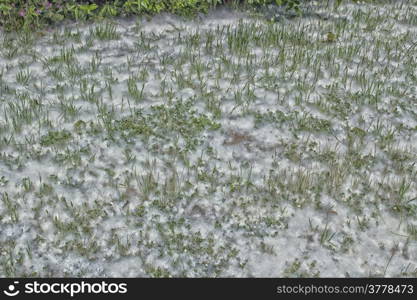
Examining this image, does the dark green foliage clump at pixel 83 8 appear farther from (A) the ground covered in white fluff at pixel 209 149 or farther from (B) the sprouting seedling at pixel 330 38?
(B) the sprouting seedling at pixel 330 38

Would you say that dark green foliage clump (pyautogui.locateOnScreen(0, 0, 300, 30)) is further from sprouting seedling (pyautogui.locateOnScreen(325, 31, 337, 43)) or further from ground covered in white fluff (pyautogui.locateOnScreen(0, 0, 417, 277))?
sprouting seedling (pyautogui.locateOnScreen(325, 31, 337, 43))

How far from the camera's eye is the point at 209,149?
5289 millimetres

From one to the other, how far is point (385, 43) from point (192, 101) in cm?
317

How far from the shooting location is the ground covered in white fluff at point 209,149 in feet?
14.2

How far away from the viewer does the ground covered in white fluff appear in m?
4.32

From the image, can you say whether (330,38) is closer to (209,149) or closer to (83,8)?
(209,149)

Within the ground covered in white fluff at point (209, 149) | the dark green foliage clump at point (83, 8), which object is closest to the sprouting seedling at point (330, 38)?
the ground covered in white fluff at point (209, 149)

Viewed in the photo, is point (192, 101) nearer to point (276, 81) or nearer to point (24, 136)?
point (276, 81)

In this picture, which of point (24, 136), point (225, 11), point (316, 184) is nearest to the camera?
point (316, 184)

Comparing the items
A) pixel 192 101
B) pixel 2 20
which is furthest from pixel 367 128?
pixel 2 20

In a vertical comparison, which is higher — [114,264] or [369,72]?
[369,72]

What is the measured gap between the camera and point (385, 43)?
7250 mm

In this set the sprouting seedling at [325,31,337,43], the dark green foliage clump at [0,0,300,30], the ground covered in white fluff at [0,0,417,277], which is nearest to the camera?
the ground covered in white fluff at [0,0,417,277]

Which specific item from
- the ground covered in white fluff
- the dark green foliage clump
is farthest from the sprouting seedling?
the dark green foliage clump
